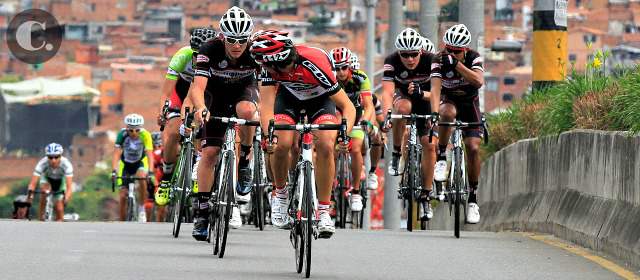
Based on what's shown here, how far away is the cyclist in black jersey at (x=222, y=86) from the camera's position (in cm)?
1484


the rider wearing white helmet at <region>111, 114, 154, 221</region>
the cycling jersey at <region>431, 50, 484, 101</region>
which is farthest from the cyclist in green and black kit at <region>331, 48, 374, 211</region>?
the rider wearing white helmet at <region>111, 114, 154, 221</region>

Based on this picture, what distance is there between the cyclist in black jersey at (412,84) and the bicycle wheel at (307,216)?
7.65 m

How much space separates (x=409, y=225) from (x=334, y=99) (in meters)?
6.97

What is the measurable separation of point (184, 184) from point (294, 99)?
369 cm

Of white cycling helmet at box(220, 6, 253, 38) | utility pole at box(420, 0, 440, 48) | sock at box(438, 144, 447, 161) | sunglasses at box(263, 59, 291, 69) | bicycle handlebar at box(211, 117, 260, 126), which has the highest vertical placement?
utility pole at box(420, 0, 440, 48)

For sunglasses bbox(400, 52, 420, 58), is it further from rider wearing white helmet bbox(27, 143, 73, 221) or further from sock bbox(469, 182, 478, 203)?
rider wearing white helmet bbox(27, 143, 73, 221)

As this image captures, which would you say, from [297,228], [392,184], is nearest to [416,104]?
[297,228]

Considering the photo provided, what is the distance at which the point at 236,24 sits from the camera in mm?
14773

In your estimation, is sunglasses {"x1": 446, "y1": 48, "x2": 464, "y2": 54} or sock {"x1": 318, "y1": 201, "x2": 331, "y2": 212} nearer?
sock {"x1": 318, "y1": 201, "x2": 331, "y2": 212}

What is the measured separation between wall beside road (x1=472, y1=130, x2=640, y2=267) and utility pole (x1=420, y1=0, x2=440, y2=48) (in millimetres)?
7333

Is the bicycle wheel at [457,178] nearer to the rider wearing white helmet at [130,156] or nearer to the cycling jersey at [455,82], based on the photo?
the cycling jersey at [455,82]

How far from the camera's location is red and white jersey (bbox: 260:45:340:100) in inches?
531

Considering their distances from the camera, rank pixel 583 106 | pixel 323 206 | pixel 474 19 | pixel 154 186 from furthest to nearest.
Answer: pixel 154 186
pixel 474 19
pixel 583 106
pixel 323 206

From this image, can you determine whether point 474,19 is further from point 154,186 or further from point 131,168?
point 131,168
